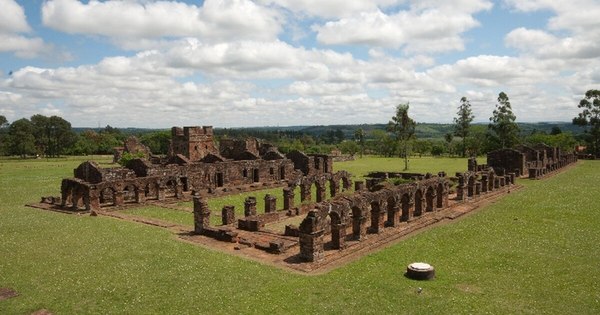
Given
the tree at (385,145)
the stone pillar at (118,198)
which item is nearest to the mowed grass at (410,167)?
the tree at (385,145)

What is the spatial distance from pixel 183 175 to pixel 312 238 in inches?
855

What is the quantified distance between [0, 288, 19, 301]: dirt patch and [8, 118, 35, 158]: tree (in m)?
83.0

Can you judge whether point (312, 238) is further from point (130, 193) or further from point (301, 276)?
point (130, 193)

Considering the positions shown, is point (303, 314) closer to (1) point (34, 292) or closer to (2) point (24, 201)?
(1) point (34, 292)

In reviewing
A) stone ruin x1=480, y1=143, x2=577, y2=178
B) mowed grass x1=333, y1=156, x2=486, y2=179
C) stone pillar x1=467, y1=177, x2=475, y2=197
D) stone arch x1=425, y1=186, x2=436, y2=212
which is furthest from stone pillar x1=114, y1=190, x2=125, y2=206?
stone ruin x1=480, y1=143, x2=577, y2=178

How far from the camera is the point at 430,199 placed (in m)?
26.3

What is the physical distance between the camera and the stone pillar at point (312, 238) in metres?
16.6

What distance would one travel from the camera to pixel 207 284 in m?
14.4

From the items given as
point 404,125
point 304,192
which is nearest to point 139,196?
point 304,192

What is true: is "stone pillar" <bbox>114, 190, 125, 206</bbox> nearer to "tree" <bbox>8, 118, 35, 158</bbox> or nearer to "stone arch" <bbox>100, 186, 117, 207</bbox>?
"stone arch" <bbox>100, 186, 117, 207</bbox>

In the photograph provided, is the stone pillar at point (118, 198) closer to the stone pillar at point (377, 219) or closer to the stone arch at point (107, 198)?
the stone arch at point (107, 198)

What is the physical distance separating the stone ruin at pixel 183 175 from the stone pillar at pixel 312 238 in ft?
39.7

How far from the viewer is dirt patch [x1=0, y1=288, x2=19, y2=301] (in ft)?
44.1

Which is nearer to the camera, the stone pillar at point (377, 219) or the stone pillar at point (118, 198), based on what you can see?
the stone pillar at point (377, 219)
